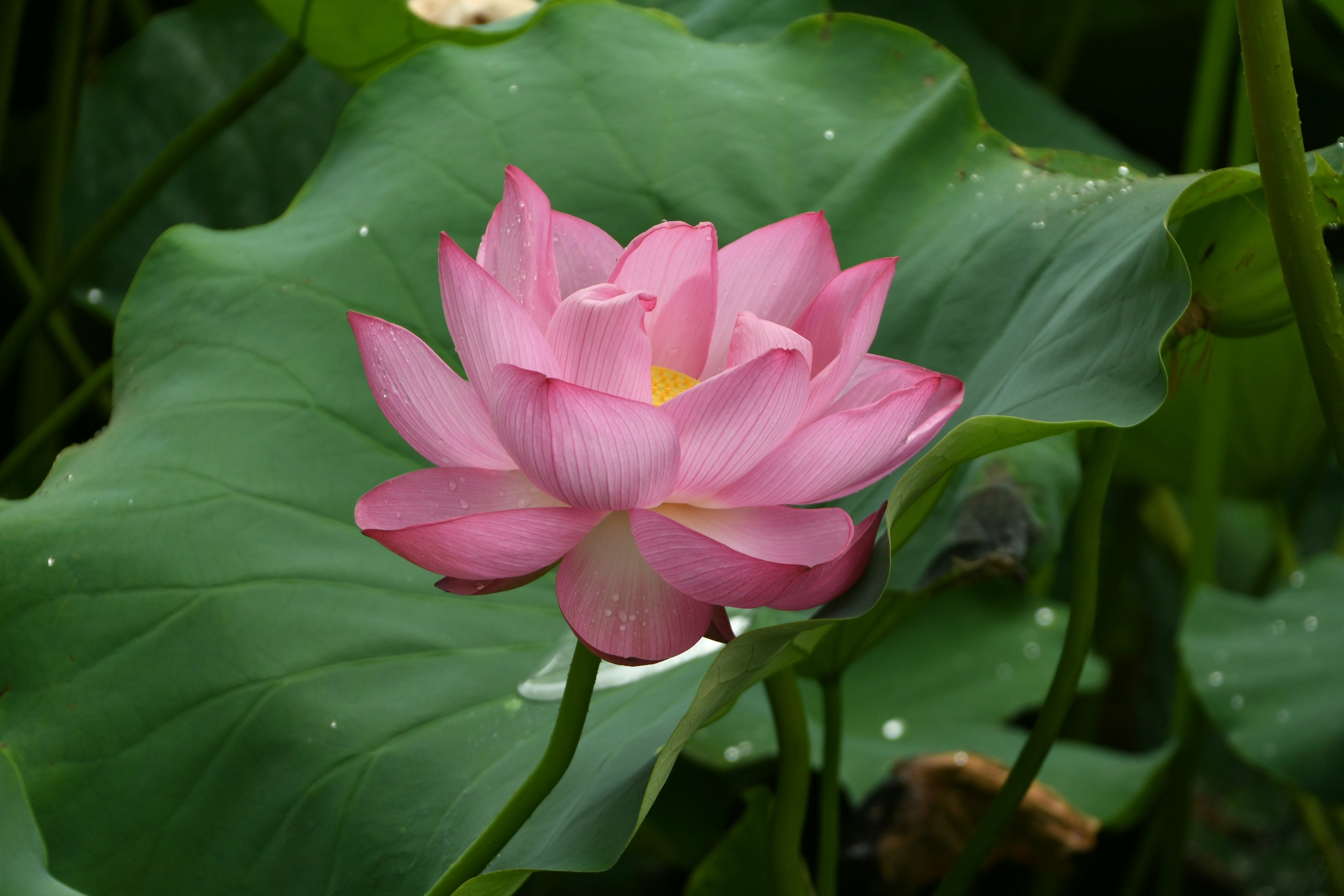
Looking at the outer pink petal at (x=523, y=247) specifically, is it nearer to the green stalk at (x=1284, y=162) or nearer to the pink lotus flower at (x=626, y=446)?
the pink lotus flower at (x=626, y=446)


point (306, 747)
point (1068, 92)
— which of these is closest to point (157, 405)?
point (306, 747)

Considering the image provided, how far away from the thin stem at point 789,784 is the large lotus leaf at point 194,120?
1.09 meters

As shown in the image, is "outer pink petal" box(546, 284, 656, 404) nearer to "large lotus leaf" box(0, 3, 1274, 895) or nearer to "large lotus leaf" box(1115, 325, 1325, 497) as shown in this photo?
"large lotus leaf" box(0, 3, 1274, 895)

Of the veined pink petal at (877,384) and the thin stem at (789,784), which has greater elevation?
the veined pink petal at (877,384)

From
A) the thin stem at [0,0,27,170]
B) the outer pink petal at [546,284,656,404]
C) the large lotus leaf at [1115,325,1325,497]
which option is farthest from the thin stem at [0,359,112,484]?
the large lotus leaf at [1115,325,1325,497]

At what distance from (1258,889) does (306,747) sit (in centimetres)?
148

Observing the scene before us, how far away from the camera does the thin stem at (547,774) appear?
438mm

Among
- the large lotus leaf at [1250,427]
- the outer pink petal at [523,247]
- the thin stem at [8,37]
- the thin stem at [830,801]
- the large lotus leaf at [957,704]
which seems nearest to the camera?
the outer pink petal at [523,247]

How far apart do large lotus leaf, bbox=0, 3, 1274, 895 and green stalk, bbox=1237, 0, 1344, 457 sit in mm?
54

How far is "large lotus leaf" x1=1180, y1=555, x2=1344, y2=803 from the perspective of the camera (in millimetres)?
1048

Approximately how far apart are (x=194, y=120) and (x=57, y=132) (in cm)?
17

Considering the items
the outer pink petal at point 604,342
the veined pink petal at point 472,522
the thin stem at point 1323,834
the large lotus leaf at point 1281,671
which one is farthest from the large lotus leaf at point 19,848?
the thin stem at point 1323,834

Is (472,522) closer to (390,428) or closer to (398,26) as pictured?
(390,428)

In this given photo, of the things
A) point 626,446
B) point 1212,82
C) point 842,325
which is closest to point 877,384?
point 842,325
